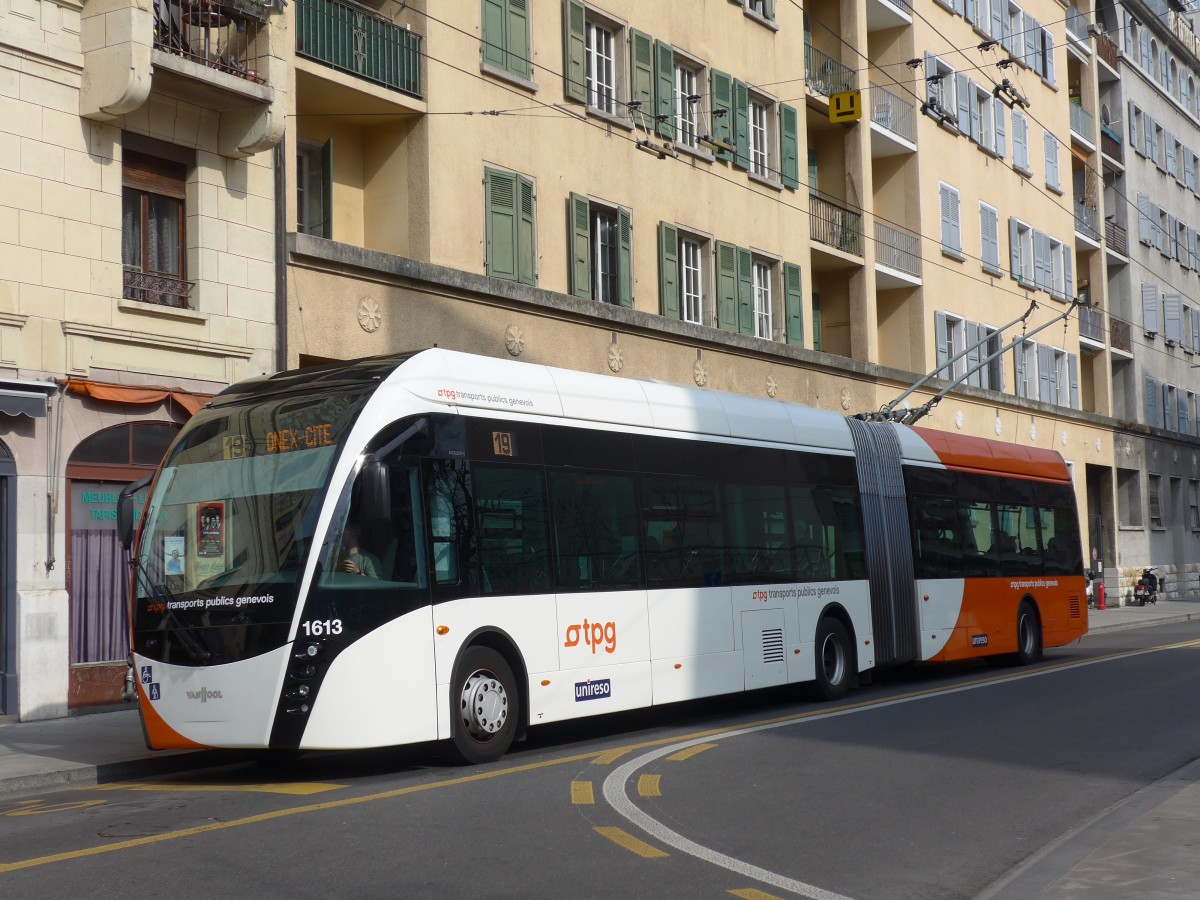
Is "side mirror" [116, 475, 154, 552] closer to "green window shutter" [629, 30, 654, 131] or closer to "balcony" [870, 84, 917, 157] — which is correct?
"green window shutter" [629, 30, 654, 131]

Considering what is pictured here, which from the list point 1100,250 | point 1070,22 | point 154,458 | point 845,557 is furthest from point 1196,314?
point 154,458

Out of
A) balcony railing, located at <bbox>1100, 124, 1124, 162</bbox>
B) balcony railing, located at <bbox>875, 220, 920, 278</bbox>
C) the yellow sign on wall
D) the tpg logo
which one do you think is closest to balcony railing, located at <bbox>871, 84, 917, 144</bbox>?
balcony railing, located at <bbox>875, 220, 920, 278</bbox>

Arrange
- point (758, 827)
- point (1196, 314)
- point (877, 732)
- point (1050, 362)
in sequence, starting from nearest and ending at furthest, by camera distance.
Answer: point (758, 827) < point (877, 732) < point (1050, 362) < point (1196, 314)

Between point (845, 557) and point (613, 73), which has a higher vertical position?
point (613, 73)

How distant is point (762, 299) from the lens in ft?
101

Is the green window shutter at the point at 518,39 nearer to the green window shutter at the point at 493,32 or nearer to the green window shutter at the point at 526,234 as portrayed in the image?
the green window shutter at the point at 493,32

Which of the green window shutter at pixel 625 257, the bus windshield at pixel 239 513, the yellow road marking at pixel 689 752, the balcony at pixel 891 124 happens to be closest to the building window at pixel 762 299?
the green window shutter at pixel 625 257

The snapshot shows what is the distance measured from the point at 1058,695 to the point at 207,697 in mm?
10166

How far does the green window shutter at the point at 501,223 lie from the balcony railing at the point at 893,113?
50.2 feet

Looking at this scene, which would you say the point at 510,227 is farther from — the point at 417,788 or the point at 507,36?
the point at 417,788

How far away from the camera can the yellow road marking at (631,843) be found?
25.2 ft

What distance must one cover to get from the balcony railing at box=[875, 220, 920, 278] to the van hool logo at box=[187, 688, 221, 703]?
27.0m

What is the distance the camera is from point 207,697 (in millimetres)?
10766

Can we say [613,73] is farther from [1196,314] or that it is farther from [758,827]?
[1196,314]
